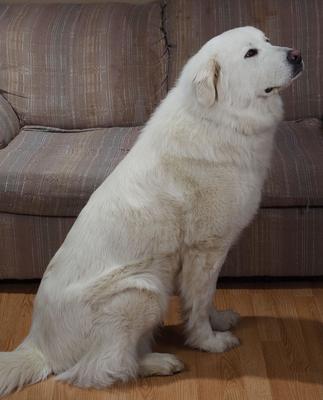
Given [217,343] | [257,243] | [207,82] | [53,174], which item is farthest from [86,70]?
[217,343]

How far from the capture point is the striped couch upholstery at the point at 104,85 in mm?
3197

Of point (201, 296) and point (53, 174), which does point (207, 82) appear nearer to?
point (201, 296)

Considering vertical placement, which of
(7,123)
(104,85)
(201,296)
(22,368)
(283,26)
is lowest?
(22,368)

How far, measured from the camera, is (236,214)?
104 inches

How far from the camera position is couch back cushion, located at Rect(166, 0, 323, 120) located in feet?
11.9

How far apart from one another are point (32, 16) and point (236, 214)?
178 cm

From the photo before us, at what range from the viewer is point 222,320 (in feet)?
9.61

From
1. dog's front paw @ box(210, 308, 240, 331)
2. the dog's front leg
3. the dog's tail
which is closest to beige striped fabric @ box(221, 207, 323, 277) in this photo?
dog's front paw @ box(210, 308, 240, 331)

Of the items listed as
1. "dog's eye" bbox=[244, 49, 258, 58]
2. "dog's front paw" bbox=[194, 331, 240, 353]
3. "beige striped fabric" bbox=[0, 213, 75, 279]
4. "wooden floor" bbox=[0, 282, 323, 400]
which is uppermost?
"dog's eye" bbox=[244, 49, 258, 58]

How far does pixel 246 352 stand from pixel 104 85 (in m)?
1.56

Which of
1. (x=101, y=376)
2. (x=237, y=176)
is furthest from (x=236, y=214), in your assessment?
(x=101, y=376)

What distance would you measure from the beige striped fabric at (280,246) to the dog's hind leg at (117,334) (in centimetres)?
69

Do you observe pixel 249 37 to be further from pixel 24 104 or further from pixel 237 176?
pixel 24 104

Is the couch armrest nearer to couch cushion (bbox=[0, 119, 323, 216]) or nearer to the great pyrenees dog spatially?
couch cushion (bbox=[0, 119, 323, 216])
